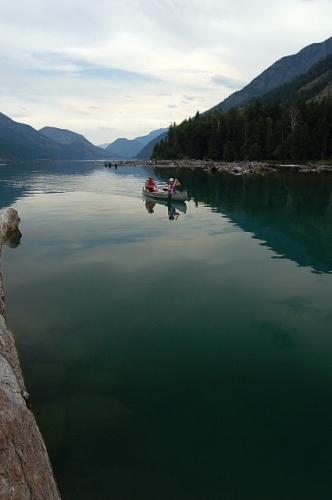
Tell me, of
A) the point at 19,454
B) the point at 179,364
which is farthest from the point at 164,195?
the point at 19,454

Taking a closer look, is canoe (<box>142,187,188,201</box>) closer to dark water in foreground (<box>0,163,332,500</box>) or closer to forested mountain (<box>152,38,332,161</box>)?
dark water in foreground (<box>0,163,332,500</box>)

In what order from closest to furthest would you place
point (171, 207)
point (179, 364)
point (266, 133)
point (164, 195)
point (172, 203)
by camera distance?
point (179, 364) < point (171, 207) < point (172, 203) < point (164, 195) < point (266, 133)

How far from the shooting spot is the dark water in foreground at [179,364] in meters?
7.32

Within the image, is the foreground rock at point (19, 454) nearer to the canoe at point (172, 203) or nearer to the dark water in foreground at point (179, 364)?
the dark water in foreground at point (179, 364)

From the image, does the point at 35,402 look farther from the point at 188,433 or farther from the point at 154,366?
the point at 188,433

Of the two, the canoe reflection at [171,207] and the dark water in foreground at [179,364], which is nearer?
the dark water in foreground at [179,364]

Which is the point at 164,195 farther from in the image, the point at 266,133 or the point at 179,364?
the point at 266,133

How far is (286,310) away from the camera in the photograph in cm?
1460

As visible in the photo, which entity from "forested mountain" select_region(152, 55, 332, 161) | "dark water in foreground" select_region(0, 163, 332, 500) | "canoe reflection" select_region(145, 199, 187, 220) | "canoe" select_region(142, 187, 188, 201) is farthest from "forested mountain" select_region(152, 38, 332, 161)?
"dark water in foreground" select_region(0, 163, 332, 500)

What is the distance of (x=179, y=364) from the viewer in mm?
10828

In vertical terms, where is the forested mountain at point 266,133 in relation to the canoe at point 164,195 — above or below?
above

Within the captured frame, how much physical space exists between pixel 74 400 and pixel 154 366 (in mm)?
2572

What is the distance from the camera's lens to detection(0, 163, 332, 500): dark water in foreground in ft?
24.0

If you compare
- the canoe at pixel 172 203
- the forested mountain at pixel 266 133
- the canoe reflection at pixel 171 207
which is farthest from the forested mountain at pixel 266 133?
the canoe reflection at pixel 171 207
